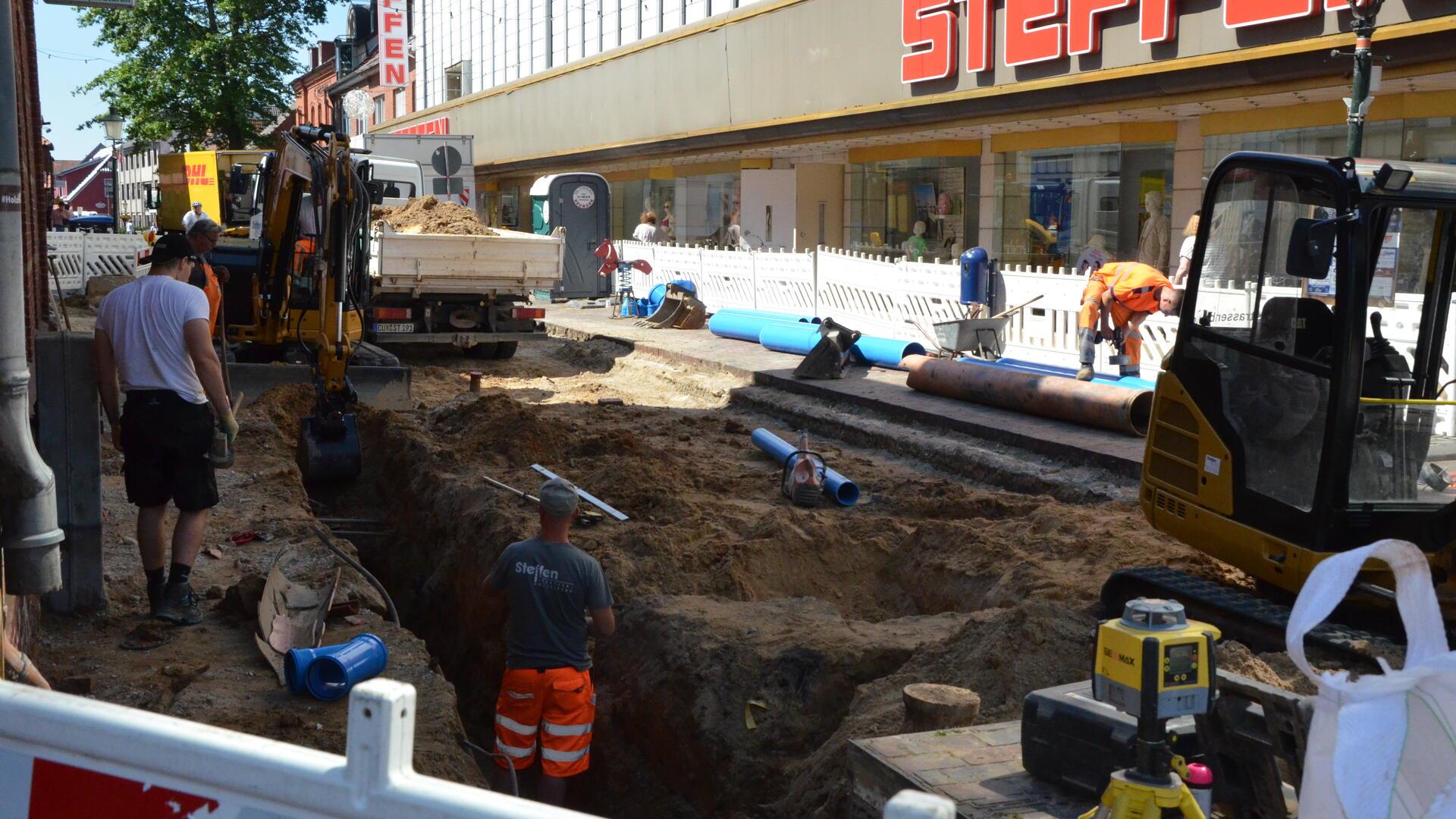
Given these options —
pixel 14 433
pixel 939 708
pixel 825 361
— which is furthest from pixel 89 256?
pixel 939 708

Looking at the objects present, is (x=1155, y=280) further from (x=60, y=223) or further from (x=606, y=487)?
(x=60, y=223)

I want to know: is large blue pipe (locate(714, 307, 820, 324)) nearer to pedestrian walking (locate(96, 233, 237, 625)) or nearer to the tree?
pedestrian walking (locate(96, 233, 237, 625))

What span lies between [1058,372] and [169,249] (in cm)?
1021

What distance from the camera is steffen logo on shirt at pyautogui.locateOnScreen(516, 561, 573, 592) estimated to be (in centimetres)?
571

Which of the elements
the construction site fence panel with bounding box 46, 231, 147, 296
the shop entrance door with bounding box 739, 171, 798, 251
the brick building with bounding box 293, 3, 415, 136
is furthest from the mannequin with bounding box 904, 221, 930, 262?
the brick building with bounding box 293, 3, 415, 136

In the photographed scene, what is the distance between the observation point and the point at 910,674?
5.70m

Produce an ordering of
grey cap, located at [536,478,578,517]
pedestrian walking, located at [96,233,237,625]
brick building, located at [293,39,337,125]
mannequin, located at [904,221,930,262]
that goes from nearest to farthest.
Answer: grey cap, located at [536,478,578,517], pedestrian walking, located at [96,233,237,625], mannequin, located at [904,221,930,262], brick building, located at [293,39,337,125]

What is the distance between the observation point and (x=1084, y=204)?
1772 centimetres

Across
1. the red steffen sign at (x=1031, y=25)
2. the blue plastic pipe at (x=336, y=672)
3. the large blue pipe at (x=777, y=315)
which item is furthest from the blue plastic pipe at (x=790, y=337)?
the blue plastic pipe at (x=336, y=672)

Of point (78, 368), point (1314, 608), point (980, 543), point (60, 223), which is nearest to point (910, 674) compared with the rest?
point (980, 543)

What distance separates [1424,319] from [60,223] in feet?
136

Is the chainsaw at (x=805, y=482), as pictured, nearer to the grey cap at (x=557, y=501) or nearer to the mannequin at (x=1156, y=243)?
the grey cap at (x=557, y=501)

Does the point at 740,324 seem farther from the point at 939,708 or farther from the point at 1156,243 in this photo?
the point at 939,708

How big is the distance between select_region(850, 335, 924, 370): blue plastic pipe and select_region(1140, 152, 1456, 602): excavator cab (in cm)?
912
